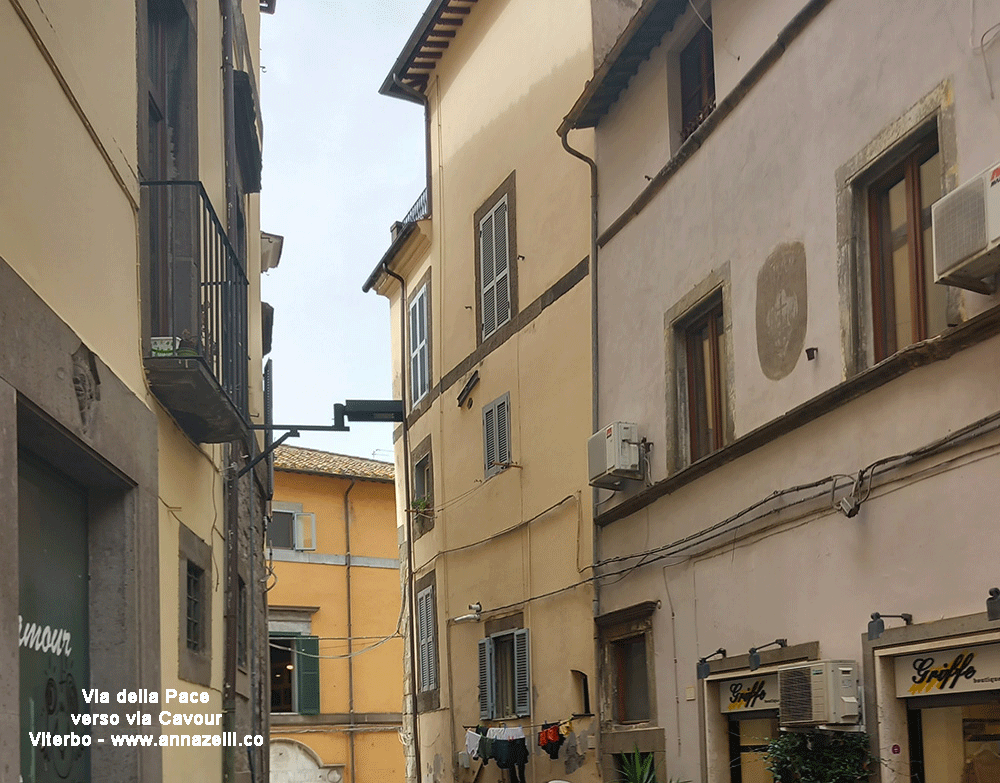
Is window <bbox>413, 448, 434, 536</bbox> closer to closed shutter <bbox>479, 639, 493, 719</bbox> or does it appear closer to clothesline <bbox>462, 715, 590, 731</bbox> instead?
closed shutter <bbox>479, 639, 493, 719</bbox>

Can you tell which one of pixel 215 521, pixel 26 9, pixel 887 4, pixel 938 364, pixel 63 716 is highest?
pixel 887 4

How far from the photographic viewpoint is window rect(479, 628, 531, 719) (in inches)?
595

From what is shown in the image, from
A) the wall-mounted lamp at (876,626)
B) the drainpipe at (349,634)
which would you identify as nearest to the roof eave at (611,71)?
the wall-mounted lamp at (876,626)

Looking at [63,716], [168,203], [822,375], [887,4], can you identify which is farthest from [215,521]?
[887,4]

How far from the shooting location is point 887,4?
27.6 feet

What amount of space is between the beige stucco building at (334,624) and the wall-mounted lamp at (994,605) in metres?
21.8

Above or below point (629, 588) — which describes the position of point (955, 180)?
above

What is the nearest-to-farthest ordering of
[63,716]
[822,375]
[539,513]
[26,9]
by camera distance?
[26,9] < [63,716] < [822,375] < [539,513]

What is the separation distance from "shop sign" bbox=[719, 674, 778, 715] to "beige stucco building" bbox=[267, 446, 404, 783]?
18.1 m

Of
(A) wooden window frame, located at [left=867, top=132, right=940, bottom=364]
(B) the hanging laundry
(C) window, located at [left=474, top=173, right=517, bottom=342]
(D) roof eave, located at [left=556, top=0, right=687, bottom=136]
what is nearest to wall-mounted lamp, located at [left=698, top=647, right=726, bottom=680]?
(A) wooden window frame, located at [left=867, top=132, right=940, bottom=364]

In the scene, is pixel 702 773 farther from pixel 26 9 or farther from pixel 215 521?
pixel 26 9

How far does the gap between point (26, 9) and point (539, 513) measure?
10663mm

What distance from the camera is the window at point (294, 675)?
2774cm

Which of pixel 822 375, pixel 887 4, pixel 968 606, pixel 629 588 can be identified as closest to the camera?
pixel 968 606
